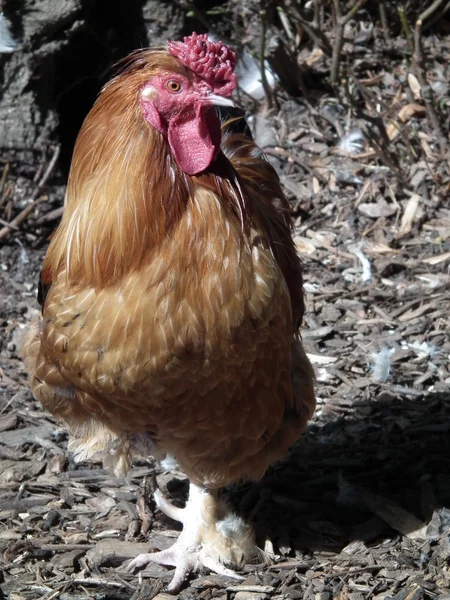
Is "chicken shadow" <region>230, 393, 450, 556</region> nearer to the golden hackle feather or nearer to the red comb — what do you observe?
the golden hackle feather

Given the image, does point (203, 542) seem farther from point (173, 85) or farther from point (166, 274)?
point (173, 85)

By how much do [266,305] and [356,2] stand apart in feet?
14.3

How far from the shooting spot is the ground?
13.4 ft

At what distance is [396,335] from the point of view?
18.2 feet

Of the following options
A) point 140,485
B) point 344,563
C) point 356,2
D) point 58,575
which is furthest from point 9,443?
point 356,2

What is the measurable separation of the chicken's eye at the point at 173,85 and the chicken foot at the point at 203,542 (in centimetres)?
211

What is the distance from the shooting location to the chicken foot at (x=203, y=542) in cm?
416

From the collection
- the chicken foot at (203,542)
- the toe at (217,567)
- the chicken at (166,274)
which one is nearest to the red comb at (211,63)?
the chicken at (166,274)

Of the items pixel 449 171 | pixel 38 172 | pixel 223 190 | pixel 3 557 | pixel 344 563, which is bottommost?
pixel 344 563

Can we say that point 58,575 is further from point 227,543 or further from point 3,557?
point 227,543

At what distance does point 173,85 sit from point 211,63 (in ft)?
0.56

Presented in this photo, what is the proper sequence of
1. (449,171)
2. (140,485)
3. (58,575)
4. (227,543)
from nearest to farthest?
(58,575) → (227,543) → (140,485) → (449,171)

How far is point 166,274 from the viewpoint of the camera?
3.28 metres

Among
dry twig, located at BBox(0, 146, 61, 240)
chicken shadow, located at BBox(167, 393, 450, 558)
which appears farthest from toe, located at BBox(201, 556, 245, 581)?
dry twig, located at BBox(0, 146, 61, 240)
